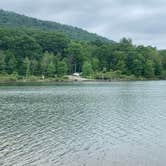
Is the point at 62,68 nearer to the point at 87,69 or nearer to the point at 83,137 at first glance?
the point at 87,69

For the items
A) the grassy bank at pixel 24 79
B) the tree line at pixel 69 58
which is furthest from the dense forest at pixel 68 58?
the grassy bank at pixel 24 79

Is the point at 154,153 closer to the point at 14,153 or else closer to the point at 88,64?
the point at 14,153

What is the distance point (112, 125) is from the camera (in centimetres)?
3909

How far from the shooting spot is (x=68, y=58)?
6796 inches

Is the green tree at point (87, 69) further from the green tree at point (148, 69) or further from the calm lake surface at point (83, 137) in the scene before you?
the calm lake surface at point (83, 137)

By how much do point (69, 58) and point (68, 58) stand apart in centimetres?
57

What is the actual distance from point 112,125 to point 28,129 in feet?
26.2

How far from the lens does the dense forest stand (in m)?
159

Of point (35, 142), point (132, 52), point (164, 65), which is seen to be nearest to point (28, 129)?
point (35, 142)

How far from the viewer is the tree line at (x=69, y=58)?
15912cm

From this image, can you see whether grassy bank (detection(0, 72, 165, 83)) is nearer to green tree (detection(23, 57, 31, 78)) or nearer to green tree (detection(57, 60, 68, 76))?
green tree (detection(57, 60, 68, 76))

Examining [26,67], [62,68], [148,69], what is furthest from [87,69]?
[148,69]

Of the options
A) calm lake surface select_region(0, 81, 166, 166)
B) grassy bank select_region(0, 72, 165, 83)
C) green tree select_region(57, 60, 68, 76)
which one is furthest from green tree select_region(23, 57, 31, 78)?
calm lake surface select_region(0, 81, 166, 166)

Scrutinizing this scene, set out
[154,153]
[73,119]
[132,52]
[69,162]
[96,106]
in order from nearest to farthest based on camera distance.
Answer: [69,162] → [154,153] → [73,119] → [96,106] → [132,52]
